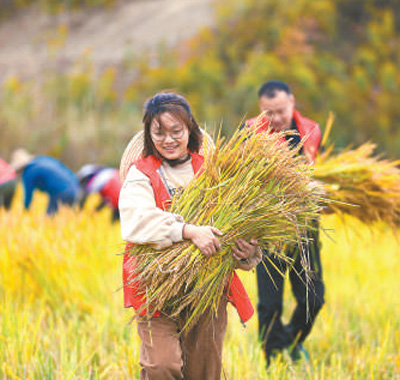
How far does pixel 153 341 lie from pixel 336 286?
3.27 meters

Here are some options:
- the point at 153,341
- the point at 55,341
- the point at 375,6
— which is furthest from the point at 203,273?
the point at 375,6

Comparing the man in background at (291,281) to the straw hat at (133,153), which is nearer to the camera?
the straw hat at (133,153)

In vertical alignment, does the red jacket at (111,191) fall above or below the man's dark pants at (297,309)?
above

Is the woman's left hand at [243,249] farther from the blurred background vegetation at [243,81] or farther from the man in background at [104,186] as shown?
the blurred background vegetation at [243,81]

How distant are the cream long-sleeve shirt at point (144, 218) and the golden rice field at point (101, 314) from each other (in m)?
0.59

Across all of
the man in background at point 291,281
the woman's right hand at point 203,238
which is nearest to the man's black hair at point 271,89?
the man in background at point 291,281

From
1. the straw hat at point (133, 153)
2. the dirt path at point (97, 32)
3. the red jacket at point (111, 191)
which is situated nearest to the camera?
the straw hat at point (133, 153)

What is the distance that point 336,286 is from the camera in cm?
517

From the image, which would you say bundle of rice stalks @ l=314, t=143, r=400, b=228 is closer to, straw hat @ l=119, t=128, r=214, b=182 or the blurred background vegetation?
straw hat @ l=119, t=128, r=214, b=182

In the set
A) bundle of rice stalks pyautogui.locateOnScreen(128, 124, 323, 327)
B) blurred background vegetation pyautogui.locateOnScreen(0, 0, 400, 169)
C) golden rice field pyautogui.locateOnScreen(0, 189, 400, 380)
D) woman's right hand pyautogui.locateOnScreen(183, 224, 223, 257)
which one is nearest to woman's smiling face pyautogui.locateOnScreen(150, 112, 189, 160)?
bundle of rice stalks pyautogui.locateOnScreen(128, 124, 323, 327)

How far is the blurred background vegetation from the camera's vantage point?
10.1 metres

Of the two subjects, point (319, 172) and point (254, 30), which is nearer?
point (319, 172)

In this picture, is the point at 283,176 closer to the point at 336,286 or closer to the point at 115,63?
the point at 336,286

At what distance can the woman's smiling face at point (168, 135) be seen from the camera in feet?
7.64
